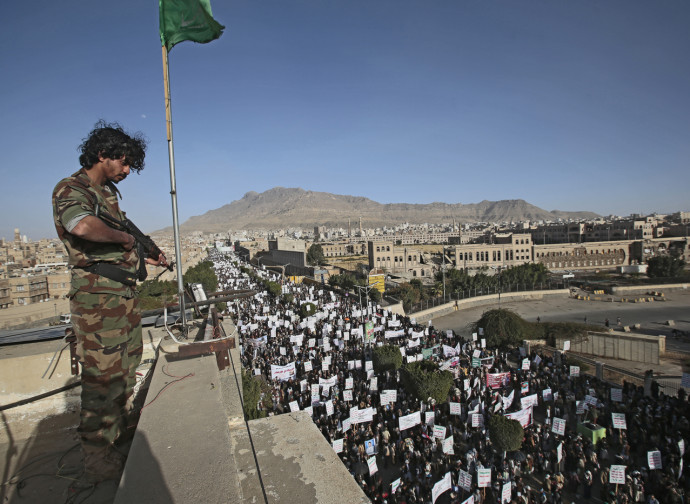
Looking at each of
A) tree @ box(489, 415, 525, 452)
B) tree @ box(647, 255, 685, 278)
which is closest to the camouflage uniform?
tree @ box(489, 415, 525, 452)

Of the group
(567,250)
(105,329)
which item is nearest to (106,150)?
(105,329)

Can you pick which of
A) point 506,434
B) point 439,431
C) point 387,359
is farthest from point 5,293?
point 506,434

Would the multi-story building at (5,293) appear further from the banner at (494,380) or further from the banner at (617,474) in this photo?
the banner at (617,474)

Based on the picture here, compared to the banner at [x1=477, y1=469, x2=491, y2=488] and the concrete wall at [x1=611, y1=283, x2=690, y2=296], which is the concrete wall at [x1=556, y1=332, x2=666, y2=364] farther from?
the concrete wall at [x1=611, y1=283, x2=690, y2=296]

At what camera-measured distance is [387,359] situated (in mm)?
16016

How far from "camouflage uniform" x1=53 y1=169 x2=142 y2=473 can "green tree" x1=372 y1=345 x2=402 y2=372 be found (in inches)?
554

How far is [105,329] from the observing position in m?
2.55

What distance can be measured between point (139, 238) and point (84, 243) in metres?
0.49

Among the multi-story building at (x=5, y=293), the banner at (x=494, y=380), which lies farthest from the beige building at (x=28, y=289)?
the banner at (x=494, y=380)

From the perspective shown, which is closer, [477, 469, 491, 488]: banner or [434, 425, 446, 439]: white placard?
[477, 469, 491, 488]: banner

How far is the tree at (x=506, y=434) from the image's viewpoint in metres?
10.4

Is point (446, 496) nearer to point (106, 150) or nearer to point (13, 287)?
point (106, 150)

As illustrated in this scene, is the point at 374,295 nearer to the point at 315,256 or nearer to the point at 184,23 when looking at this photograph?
the point at 184,23

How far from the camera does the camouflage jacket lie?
2324 mm
